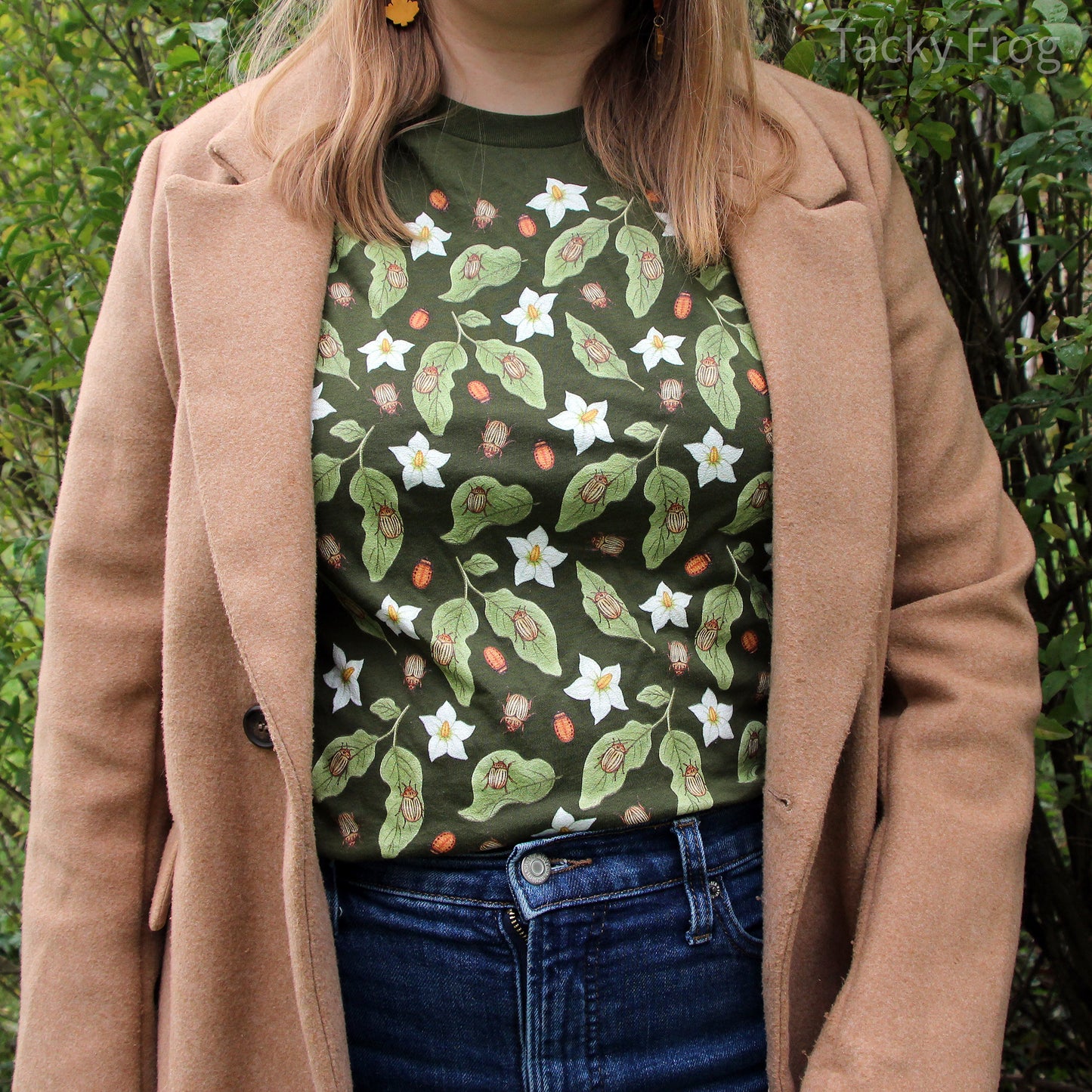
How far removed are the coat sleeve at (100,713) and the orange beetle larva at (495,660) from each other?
45 centimetres

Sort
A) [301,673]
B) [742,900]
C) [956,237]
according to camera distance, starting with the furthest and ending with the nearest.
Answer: [956,237] < [742,900] < [301,673]

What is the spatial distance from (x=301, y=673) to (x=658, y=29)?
1027 millimetres

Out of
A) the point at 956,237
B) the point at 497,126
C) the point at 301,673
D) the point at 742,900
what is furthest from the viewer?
the point at 956,237

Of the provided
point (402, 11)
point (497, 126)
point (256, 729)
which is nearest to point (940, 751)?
point (256, 729)

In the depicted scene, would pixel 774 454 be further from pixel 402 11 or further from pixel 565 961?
pixel 402 11

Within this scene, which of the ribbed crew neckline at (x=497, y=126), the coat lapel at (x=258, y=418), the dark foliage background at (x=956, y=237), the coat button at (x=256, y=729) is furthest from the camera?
the dark foliage background at (x=956, y=237)

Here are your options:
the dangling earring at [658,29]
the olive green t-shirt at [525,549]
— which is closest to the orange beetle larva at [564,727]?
the olive green t-shirt at [525,549]

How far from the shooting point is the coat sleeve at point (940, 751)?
3.96ft

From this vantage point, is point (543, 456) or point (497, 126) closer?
point (543, 456)

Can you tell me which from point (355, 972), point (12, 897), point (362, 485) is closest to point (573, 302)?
point (362, 485)

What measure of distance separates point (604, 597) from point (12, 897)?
1.91 meters

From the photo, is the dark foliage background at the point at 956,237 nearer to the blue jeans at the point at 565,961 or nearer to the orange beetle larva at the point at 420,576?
the blue jeans at the point at 565,961

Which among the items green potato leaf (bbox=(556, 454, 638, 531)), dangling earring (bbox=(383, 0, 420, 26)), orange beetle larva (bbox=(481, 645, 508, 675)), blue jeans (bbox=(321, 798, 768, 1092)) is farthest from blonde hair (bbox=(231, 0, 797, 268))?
blue jeans (bbox=(321, 798, 768, 1092))

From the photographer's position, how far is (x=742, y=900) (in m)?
1.31
